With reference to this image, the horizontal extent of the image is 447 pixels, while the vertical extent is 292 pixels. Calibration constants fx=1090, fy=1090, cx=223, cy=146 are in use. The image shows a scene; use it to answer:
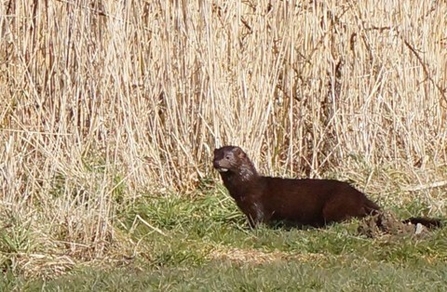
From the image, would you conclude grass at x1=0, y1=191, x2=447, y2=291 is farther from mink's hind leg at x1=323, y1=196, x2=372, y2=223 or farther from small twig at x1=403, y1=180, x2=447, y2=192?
small twig at x1=403, y1=180, x2=447, y2=192

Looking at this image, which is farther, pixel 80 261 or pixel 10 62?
pixel 10 62

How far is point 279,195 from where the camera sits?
8.22 metres

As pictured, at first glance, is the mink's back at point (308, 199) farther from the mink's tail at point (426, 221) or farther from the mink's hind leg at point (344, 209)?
the mink's tail at point (426, 221)

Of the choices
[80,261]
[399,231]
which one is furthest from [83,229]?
[399,231]

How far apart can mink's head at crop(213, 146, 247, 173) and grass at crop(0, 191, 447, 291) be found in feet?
1.30

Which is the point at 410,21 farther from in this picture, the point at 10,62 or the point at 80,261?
the point at 80,261

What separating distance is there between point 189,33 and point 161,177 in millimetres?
1196

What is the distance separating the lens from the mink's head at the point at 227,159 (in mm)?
8156

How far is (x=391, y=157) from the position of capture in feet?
30.8

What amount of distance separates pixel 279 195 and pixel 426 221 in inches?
49.7

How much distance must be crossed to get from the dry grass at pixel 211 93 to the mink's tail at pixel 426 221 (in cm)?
75

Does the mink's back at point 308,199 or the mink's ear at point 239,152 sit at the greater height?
the mink's ear at point 239,152

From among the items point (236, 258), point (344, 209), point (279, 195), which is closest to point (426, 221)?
point (344, 209)

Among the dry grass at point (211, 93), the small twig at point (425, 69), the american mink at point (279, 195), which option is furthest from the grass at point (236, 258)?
the small twig at point (425, 69)
